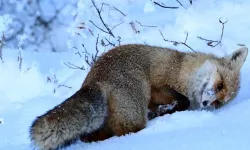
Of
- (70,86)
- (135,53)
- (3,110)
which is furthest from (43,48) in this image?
(135,53)

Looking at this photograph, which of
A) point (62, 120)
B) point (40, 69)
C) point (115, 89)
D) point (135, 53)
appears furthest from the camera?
point (40, 69)

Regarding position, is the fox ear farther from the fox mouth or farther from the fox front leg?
the fox front leg

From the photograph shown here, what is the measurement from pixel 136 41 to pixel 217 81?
2213mm

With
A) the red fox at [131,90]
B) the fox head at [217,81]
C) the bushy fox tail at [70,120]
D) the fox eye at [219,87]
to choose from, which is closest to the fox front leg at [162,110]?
the red fox at [131,90]

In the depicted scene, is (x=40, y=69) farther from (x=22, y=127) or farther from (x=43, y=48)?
(x=22, y=127)

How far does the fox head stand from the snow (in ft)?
0.55

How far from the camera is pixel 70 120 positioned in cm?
521

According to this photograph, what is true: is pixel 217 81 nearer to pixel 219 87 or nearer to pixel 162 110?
pixel 219 87

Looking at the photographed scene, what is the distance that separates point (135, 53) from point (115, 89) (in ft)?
2.70

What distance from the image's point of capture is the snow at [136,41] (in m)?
4.89

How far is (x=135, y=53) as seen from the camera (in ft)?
21.6

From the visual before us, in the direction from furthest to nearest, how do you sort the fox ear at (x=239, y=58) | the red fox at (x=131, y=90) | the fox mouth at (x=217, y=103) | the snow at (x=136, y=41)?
the fox ear at (x=239, y=58) → the fox mouth at (x=217, y=103) → the red fox at (x=131, y=90) → the snow at (x=136, y=41)

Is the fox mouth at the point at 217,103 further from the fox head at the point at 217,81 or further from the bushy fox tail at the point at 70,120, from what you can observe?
the bushy fox tail at the point at 70,120

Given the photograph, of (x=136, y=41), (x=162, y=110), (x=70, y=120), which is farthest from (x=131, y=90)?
(x=136, y=41)
